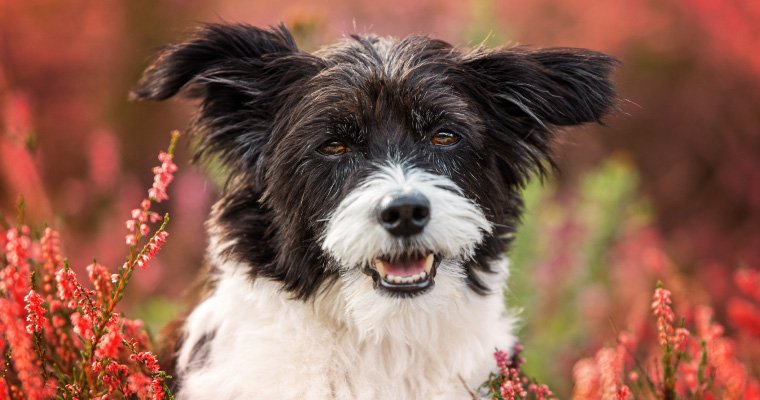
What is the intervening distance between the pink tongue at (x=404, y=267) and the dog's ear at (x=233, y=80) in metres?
0.85

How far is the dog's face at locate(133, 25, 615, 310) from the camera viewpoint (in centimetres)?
279

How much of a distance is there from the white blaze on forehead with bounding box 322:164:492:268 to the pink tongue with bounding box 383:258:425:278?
0.09m

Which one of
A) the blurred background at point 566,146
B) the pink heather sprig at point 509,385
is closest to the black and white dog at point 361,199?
the pink heather sprig at point 509,385

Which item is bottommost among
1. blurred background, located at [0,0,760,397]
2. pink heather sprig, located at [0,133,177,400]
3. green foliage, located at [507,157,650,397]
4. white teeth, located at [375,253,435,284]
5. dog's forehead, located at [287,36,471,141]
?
pink heather sprig, located at [0,133,177,400]

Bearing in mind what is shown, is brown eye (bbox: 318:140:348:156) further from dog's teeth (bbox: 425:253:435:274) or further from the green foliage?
the green foliage

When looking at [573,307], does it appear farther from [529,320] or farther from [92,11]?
[92,11]

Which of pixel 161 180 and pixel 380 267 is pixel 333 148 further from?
pixel 161 180

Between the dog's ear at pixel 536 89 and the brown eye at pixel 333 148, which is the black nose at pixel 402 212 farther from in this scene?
the dog's ear at pixel 536 89

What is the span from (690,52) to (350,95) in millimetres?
7270

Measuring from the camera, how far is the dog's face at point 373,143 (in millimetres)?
2795

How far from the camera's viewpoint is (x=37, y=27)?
8.20 m

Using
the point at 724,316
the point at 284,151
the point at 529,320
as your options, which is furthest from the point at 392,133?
the point at 724,316

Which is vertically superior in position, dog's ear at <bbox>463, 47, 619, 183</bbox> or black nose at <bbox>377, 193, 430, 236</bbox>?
dog's ear at <bbox>463, 47, 619, 183</bbox>

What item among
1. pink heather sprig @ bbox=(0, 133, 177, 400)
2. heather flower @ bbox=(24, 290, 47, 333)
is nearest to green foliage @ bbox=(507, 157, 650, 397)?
pink heather sprig @ bbox=(0, 133, 177, 400)
